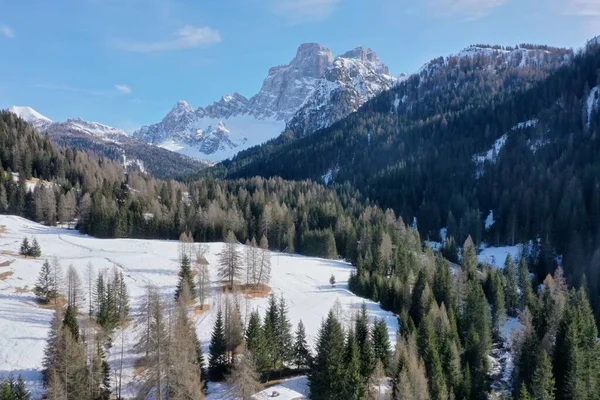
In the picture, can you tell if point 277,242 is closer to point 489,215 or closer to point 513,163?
point 489,215

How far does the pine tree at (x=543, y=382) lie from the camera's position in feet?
167

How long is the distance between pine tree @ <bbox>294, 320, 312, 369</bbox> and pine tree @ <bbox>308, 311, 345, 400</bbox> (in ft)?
22.4

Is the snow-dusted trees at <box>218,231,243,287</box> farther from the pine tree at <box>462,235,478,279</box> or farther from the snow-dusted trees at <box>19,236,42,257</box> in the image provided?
the pine tree at <box>462,235,478,279</box>

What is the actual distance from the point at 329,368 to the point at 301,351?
10.8m

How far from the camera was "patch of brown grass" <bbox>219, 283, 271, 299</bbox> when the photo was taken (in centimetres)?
7664

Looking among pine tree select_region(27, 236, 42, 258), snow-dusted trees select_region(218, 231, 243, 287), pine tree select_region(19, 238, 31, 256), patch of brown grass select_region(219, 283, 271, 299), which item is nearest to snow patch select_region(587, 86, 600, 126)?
patch of brown grass select_region(219, 283, 271, 299)

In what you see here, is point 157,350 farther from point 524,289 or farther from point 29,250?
point 524,289

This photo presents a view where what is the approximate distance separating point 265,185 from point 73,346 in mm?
151106

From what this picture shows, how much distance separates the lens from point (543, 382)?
51.0 meters

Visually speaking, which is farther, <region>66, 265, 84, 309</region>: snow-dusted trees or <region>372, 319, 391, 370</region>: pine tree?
<region>66, 265, 84, 309</region>: snow-dusted trees

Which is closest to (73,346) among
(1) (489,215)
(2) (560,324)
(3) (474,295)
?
(3) (474,295)

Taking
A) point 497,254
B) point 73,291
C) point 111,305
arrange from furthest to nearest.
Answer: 1. point 497,254
2. point 73,291
3. point 111,305

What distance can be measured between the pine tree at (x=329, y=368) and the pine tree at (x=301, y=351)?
268 inches

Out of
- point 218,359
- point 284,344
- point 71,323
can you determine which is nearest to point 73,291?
point 71,323
